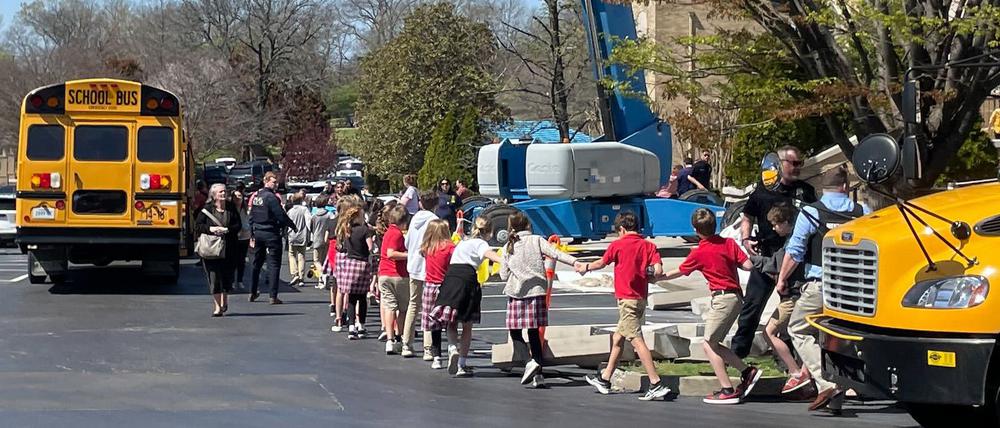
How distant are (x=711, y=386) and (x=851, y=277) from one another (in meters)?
2.74

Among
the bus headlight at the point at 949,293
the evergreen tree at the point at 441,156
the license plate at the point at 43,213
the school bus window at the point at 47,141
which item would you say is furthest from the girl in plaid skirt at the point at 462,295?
the evergreen tree at the point at 441,156

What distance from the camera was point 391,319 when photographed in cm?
1353

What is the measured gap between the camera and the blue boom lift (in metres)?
23.6

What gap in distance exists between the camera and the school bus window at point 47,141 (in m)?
19.4

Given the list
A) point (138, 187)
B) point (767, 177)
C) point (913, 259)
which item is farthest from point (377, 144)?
point (913, 259)

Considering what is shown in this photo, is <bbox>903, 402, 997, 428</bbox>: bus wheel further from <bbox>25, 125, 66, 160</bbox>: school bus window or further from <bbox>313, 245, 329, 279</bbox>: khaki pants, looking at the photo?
<bbox>25, 125, 66, 160</bbox>: school bus window

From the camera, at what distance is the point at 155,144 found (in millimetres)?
19734

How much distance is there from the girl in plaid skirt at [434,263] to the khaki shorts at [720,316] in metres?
2.82

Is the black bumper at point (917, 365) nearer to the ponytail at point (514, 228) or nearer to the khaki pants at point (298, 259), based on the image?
the ponytail at point (514, 228)

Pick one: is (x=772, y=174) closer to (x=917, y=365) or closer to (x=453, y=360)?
(x=453, y=360)

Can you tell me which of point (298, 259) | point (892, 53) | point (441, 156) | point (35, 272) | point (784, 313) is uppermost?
point (892, 53)

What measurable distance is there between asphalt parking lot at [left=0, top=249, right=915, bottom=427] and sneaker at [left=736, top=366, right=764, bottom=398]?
0.51 ft

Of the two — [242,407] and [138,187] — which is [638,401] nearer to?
[242,407]

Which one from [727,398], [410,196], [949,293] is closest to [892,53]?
[727,398]
